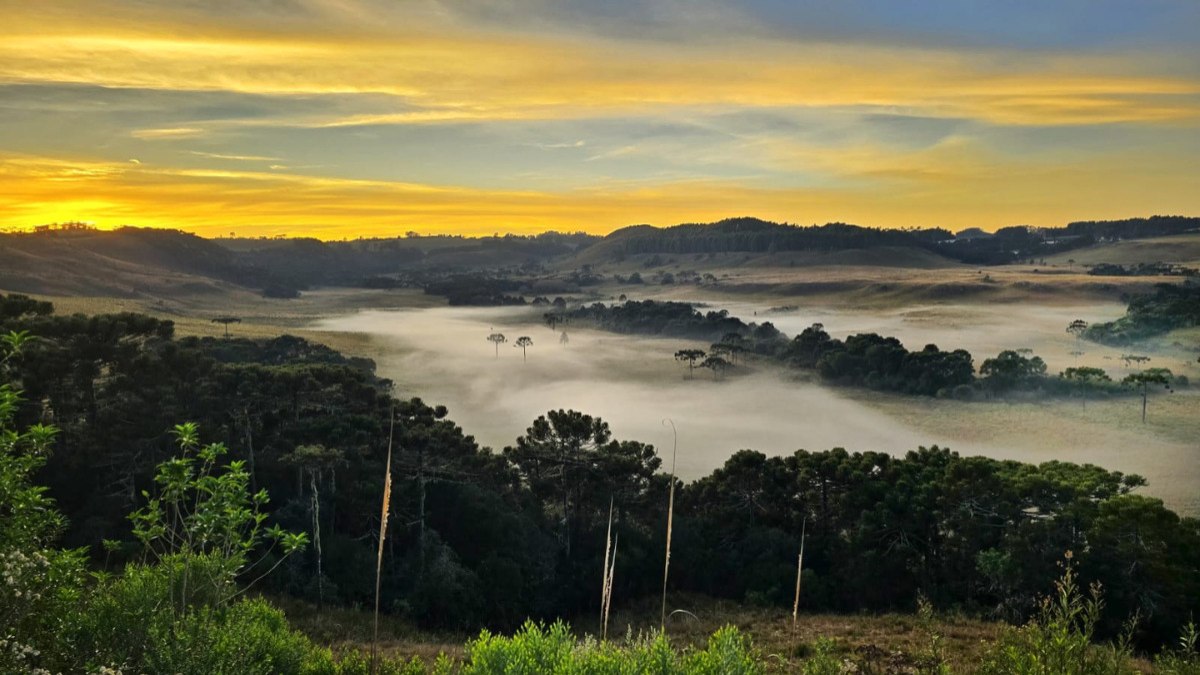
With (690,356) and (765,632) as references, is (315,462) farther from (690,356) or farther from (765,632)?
(690,356)

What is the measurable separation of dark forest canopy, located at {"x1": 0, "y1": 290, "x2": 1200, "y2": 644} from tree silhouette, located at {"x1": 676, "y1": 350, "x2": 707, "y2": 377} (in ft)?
283

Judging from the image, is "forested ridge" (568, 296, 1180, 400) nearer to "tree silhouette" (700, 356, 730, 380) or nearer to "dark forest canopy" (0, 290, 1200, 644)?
"tree silhouette" (700, 356, 730, 380)

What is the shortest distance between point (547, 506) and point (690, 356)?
8757 centimetres

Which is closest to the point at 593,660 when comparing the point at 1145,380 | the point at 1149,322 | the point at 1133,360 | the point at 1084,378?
the point at 1145,380

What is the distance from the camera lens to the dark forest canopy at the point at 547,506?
122ft

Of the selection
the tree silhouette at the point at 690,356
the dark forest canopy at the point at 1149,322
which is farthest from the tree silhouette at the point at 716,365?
the dark forest canopy at the point at 1149,322

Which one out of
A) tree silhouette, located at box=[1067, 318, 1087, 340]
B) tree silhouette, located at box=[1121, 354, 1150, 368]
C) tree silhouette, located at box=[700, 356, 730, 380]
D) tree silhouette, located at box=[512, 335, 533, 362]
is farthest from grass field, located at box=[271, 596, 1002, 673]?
tree silhouette, located at box=[1067, 318, 1087, 340]

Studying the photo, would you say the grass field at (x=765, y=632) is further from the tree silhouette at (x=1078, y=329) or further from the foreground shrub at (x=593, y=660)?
the tree silhouette at (x=1078, y=329)

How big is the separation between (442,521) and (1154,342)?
15345 centimetres

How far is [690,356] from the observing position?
13700cm

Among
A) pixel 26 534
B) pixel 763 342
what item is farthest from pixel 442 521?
pixel 763 342

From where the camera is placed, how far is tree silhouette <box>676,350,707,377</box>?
450 feet

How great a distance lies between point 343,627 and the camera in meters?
32.5

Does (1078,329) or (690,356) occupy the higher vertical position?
(1078,329)
